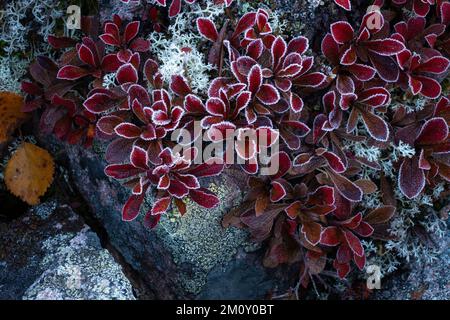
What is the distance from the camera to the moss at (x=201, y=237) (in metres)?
2.70

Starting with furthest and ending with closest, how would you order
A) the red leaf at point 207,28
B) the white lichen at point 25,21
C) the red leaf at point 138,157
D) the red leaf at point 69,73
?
the white lichen at point 25,21 < the red leaf at point 69,73 < the red leaf at point 207,28 < the red leaf at point 138,157

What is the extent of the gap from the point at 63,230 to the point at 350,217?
1462mm

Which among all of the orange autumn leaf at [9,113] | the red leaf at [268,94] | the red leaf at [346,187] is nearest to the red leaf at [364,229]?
the red leaf at [346,187]

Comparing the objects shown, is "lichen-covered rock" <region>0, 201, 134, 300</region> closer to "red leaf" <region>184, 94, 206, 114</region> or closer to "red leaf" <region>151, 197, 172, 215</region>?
"red leaf" <region>151, 197, 172, 215</region>

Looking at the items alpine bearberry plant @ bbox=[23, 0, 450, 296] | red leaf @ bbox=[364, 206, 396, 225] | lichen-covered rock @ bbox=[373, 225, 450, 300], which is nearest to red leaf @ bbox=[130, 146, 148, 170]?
alpine bearberry plant @ bbox=[23, 0, 450, 296]

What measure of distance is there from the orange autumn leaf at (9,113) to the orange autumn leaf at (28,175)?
0.36 ft

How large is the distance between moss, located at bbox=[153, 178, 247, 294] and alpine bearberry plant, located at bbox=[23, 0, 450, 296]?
7 centimetres

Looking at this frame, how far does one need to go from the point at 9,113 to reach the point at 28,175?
34cm

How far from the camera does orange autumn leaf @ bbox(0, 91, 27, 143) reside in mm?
2898

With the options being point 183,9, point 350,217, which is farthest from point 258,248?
point 183,9

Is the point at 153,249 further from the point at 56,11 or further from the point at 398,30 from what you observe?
the point at 398,30

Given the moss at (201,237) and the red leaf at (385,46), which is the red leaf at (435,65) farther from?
the moss at (201,237)

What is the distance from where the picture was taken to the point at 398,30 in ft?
8.77

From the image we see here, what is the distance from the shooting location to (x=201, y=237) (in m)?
2.76
